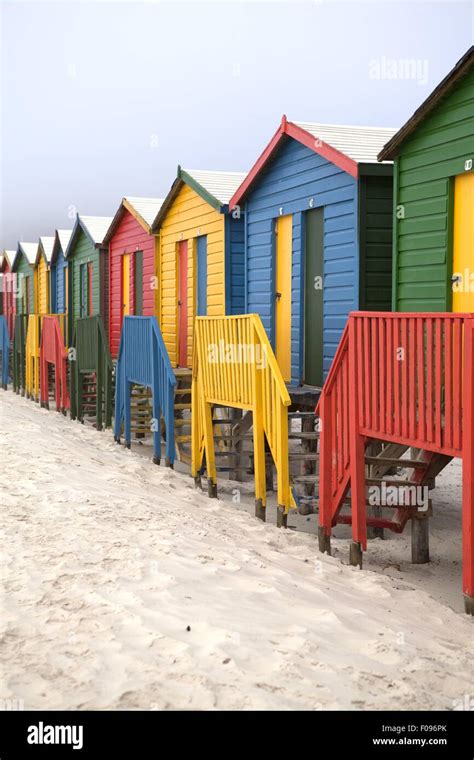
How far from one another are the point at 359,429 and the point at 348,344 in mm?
755

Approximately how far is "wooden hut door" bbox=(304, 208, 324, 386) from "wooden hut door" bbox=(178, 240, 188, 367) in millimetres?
4754

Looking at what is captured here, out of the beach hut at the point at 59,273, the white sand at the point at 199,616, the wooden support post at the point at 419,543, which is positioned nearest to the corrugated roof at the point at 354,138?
the wooden support post at the point at 419,543

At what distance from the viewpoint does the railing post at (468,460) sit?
5320mm

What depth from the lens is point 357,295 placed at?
387 inches

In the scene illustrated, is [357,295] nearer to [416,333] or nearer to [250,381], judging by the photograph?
[250,381]

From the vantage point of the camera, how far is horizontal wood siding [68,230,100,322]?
22188 mm

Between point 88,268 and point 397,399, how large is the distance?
1806 centimetres

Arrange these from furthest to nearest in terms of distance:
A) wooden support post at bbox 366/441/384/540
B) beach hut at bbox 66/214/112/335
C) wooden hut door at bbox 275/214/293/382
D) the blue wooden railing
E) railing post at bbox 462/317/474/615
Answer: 1. beach hut at bbox 66/214/112/335
2. wooden hut door at bbox 275/214/293/382
3. the blue wooden railing
4. wooden support post at bbox 366/441/384/540
5. railing post at bbox 462/317/474/615

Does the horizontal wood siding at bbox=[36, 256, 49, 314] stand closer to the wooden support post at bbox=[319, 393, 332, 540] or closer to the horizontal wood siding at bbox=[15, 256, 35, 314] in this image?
the horizontal wood siding at bbox=[15, 256, 35, 314]

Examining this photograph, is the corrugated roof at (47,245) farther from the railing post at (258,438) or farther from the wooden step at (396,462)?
the wooden step at (396,462)

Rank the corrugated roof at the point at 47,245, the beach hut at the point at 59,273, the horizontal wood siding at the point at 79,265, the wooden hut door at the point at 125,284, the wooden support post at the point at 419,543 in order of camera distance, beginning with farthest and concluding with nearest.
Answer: the corrugated roof at the point at 47,245, the beach hut at the point at 59,273, the horizontal wood siding at the point at 79,265, the wooden hut door at the point at 125,284, the wooden support post at the point at 419,543

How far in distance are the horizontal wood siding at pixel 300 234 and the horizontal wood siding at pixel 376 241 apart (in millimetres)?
104

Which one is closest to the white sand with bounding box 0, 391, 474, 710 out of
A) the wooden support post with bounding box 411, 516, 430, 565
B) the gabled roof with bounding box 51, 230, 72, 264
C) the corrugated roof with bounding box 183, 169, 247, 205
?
the wooden support post with bounding box 411, 516, 430, 565

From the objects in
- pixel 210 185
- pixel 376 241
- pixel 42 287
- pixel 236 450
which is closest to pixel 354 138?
pixel 376 241
